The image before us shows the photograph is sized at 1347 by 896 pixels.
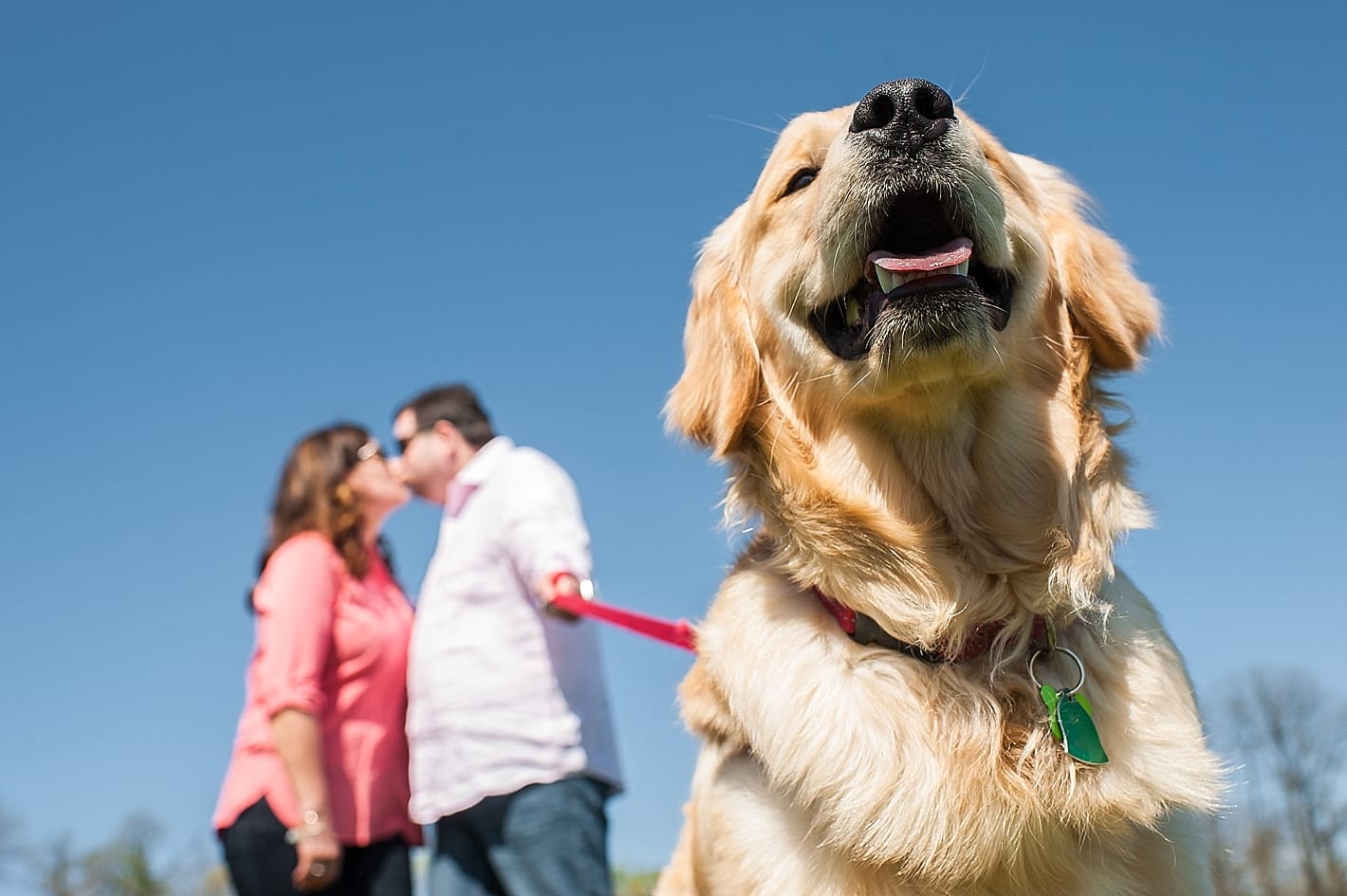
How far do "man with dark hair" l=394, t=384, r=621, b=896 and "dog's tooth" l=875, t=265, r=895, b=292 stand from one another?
1638 millimetres

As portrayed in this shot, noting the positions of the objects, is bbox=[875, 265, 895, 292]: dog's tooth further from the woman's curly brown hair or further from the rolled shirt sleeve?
the woman's curly brown hair

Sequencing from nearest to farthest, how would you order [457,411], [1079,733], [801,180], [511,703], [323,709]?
1. [1079,733]
2. [801,180]
3. [511,703]
4. [323,709]
5. [457,411]

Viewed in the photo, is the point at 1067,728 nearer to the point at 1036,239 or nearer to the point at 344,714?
the point at 1036,239

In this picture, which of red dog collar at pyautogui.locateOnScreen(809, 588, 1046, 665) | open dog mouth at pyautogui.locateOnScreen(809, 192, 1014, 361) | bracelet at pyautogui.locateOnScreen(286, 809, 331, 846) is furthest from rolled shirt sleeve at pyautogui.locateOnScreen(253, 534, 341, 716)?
open dog mouth at pyautogui.locateOnScreen(809, 192, 1014, 361)

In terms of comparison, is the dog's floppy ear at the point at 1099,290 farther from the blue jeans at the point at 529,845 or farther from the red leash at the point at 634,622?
the blue jeans at the point at 529,845

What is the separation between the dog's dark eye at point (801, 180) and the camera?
9.49 ft

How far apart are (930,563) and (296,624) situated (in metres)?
2.36

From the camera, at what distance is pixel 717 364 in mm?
3008

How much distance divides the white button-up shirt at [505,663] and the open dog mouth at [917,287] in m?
1.49

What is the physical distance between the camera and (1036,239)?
2.72 metres

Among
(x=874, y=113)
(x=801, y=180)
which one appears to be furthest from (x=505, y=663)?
(x=874, y=113)

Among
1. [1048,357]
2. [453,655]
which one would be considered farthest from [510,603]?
[1048,357]

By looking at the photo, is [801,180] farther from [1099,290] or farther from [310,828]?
[310,828]

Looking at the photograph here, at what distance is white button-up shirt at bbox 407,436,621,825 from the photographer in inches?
146
